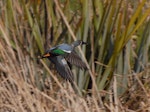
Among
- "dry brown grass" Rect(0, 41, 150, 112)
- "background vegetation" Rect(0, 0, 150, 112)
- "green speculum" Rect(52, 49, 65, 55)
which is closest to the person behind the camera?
"green speculum" Rect(52, 49, 65, 55)

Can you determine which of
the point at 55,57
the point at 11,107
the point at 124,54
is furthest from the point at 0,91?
the point at 124,54

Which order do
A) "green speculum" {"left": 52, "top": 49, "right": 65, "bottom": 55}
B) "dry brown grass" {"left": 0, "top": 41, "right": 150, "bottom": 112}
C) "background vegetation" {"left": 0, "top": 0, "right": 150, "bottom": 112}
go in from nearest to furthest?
"green speculum" {"left": 52, "top": 49, "right": 65, "bottom": 55} → "dry brown grass" {"left": 0, "top": 41, "right": 150, "bottom": 112} → "background vegetation" {"left": 0, "top": 0, "right": 150, "bottom": 112}

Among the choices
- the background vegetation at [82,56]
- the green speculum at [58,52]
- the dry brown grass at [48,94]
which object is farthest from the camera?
the background vegetation at [82,56]

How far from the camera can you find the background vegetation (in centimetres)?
342

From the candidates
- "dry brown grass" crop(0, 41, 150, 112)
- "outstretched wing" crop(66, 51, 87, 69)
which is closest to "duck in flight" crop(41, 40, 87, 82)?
"outstretched wing" crop(66, 51, 87, 69)

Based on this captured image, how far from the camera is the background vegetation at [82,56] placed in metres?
3.42

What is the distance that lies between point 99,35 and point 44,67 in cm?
36

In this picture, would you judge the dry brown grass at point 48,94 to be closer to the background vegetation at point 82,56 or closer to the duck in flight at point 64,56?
the background vegetation at point 82,56

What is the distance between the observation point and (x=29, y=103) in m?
3.28

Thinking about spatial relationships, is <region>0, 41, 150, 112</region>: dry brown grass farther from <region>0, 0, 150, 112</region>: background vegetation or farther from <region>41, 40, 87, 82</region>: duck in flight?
<region>41, 40, 87, 82</region>: duck in flight

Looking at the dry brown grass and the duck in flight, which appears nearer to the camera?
the duck in flight

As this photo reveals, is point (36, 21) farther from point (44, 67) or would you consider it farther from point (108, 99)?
point (108, 99)

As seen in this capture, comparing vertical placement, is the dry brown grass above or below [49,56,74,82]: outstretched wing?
below

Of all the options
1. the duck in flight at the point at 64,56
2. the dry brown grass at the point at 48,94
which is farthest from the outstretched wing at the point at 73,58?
the dry brown grass at the point at 48,94
